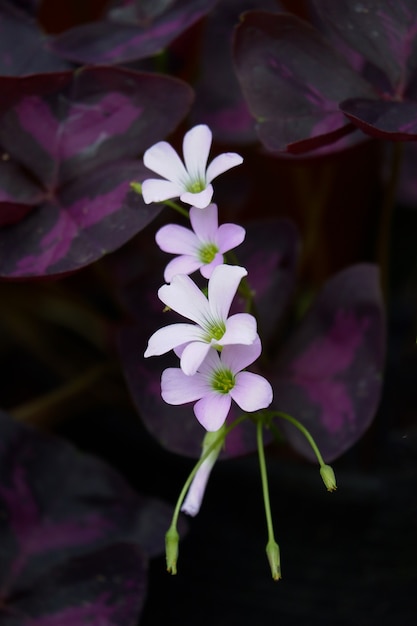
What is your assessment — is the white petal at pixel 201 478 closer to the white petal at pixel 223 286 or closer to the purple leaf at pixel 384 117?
the white petal at pixel 223 286

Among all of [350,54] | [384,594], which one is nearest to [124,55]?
Result: [350,54]

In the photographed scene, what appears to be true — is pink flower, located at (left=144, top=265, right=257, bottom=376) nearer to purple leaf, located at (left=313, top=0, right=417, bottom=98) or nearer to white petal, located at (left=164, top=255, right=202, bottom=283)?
white petal, located at (left=164, top=255, right=202, bottom=283)

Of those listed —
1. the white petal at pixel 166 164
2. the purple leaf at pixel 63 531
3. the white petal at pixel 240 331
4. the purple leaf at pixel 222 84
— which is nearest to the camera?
the white petal at pixel 240 331

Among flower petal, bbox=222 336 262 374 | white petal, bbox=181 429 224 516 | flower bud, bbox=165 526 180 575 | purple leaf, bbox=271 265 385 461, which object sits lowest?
purple leaf, bbox=271 265 385 461

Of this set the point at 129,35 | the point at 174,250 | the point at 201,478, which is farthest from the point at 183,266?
the point at 129,35

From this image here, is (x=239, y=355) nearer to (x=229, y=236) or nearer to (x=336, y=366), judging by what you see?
(x=229, y=236)

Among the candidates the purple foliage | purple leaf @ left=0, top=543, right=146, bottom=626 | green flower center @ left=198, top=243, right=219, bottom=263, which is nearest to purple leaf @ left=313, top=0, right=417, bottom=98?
the purple foliage

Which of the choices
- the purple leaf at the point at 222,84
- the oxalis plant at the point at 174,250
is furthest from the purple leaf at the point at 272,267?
the purple leaf at the point at 222,84
